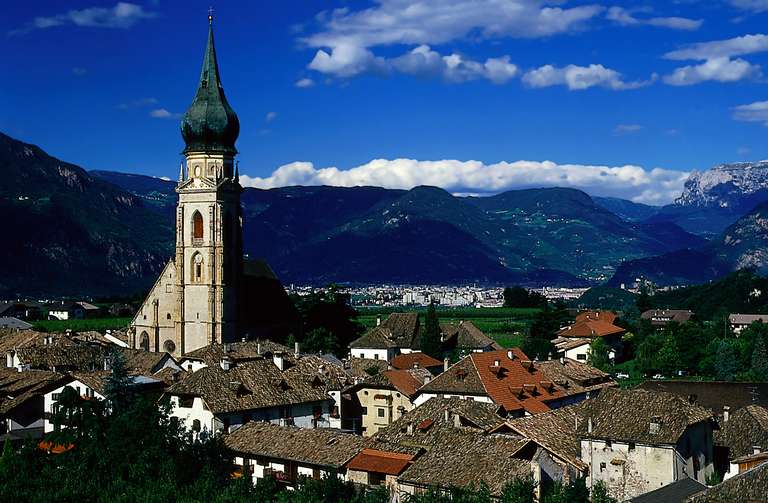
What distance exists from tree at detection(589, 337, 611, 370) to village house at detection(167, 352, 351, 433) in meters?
40.8

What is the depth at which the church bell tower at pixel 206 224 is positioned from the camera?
9881 cm

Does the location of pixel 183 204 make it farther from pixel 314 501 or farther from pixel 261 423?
pixel 314 501

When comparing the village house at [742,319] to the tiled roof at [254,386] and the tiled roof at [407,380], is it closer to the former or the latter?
the tiled roof at [407,380]

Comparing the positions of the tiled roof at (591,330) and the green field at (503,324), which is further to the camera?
the green field at (503,324)

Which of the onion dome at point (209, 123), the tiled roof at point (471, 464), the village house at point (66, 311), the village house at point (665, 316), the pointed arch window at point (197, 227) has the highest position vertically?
the onion dome at point (209, 123)

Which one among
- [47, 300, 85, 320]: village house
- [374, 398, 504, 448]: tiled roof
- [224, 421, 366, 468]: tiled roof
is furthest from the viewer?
[47, 300, 85, 320]: village house

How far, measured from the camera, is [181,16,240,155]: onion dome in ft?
325

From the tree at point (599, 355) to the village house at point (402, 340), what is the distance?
11.0m

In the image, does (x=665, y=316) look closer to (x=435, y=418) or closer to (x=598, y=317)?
(x=598, y=317)

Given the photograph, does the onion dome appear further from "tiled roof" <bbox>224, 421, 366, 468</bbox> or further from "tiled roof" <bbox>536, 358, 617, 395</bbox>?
"tiled roof" <bbox>224, 421, 366, 468</bbox>

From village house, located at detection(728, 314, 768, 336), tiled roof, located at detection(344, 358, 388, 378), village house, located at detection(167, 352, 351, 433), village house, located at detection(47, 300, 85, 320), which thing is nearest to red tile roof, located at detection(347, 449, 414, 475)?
village house, located at detection(167, 352, 351, 433)

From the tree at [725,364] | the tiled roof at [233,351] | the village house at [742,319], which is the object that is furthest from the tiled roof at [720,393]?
the village house at [742,319]

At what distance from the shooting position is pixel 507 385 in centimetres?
6369

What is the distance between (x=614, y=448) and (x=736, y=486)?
11.8 meters
